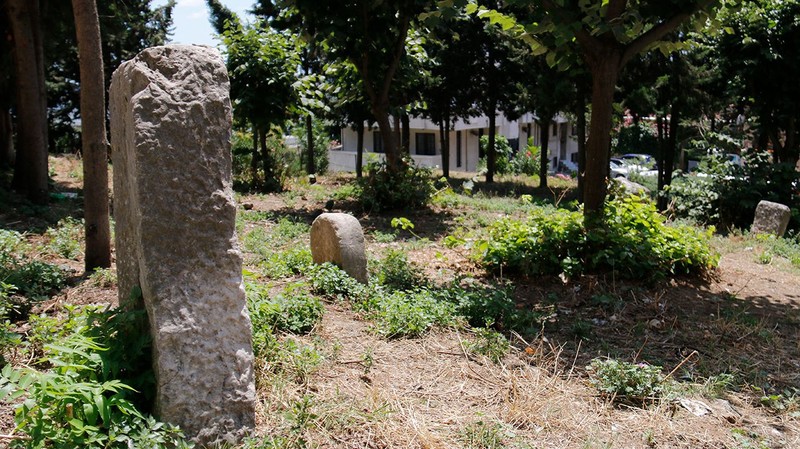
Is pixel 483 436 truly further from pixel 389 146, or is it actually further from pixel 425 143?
pixel 425 143

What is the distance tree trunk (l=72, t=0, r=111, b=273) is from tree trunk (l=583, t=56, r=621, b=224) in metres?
5.09

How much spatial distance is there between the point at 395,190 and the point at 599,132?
514 cm

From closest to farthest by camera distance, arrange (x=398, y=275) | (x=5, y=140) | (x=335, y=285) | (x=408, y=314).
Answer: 1. (x=408, y=314)
2. (x=335, y=285)
3. (x=398, y=275)
4. (x=5, y=140)

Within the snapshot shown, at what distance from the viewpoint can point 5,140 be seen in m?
17.0

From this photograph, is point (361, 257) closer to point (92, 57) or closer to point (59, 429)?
point (92, 57)

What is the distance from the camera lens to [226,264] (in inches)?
145

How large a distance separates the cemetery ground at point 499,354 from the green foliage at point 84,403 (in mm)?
333

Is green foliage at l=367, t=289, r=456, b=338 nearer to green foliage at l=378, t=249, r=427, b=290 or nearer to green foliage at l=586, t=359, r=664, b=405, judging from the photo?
green foliage at l=378, t=249, r=427, b=290

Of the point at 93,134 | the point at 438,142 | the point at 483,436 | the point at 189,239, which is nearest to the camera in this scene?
the point at 189,239

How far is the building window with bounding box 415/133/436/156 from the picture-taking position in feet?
133

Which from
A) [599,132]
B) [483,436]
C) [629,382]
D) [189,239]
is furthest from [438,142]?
[189,239]

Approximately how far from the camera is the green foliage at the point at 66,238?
23.9 feet

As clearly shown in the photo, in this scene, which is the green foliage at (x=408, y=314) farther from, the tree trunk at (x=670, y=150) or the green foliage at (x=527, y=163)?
the green foliage at (x=527, y=163)

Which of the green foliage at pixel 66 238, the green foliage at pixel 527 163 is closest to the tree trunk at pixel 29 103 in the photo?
the green foliage at pixel 66 238
